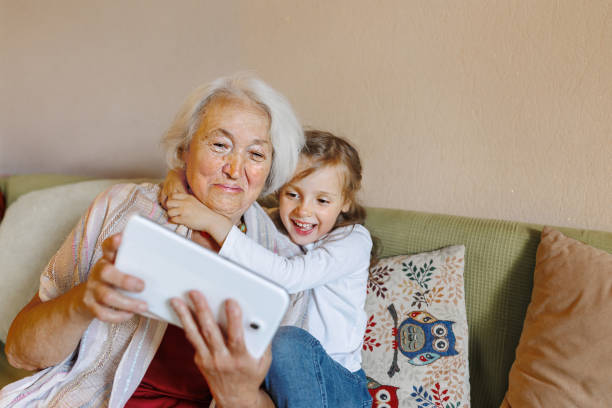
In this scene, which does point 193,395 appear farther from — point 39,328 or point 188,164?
point 188,164

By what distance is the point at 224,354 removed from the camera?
0.72m

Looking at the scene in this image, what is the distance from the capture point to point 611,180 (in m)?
1.24

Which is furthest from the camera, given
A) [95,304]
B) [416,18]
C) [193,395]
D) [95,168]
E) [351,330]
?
[95,168]

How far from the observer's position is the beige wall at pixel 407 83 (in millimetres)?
1292

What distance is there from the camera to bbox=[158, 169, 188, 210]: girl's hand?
3.65 feet

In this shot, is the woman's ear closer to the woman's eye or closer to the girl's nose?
the woman's eye

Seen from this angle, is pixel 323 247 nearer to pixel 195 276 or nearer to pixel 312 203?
pixel 312 203

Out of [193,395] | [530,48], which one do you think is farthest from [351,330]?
[530,48]

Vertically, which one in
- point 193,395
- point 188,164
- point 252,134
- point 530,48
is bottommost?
point 193,395

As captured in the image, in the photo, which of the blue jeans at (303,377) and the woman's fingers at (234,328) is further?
the blue jeans at (303,377)

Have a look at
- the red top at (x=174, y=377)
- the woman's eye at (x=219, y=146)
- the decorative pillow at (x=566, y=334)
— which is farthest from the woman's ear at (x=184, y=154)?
the decorative pillow at (x=566, y=334)

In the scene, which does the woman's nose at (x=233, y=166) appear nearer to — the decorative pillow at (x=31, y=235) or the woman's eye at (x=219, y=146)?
the woman's eye at (x=219, y=146)

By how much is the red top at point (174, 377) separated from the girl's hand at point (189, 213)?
283mm

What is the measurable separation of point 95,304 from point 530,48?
1.43 m
